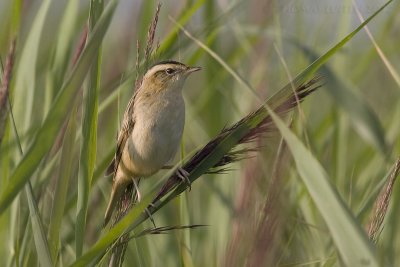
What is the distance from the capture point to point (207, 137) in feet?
10.6

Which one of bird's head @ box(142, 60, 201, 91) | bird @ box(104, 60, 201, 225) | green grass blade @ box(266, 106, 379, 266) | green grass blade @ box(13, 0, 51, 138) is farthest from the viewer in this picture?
bird's head @ box(142, 60, 201, 91)

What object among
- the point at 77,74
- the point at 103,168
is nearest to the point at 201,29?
the point at 103,168

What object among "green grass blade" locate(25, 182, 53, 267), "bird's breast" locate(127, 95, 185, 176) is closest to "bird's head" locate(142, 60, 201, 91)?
"bird's breast" locate(127, 95, 185, 176)

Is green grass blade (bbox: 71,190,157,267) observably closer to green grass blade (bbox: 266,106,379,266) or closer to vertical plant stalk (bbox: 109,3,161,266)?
vertical plant stalk (bbox: 109,3,161,266)

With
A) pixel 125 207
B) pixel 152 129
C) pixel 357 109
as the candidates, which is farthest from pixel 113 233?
pixel 152 129

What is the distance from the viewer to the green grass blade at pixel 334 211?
133 centimetres

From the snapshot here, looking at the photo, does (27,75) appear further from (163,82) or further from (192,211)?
(192,211)

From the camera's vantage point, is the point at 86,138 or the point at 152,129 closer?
the point at 86,138

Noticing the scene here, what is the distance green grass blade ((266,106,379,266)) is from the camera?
133 cm

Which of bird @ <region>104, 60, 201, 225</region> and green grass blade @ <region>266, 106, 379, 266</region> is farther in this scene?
bird @ <region>104, 60, 201, 225</region>

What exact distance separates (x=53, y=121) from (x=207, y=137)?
1.69 meters

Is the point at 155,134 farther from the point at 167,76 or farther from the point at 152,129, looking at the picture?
the point at 167,76

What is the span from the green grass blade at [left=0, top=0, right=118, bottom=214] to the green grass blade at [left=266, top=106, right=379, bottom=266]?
42 centimetres

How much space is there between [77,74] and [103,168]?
0.86m
